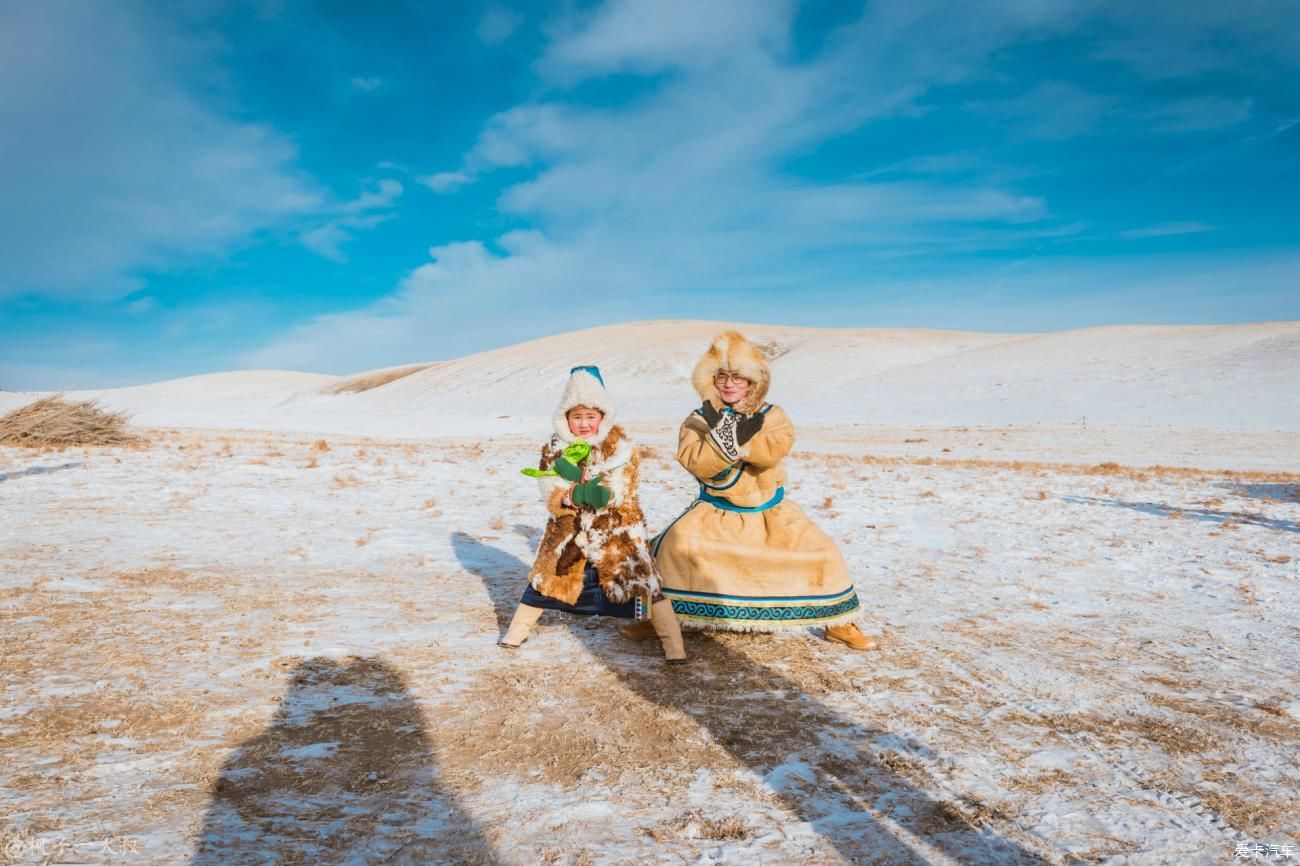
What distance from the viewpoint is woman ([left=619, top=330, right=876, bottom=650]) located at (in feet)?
17.4

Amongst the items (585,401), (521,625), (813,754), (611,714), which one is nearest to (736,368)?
(585,401)

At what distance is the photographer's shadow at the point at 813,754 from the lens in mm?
3021

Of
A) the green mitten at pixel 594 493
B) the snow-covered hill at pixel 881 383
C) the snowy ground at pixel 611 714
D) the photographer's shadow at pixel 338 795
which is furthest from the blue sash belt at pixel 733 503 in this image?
the snow-covered hill at pixel 881 383

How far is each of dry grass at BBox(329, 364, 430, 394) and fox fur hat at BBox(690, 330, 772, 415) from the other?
88.9 meters

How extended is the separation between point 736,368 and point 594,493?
1.38 metres

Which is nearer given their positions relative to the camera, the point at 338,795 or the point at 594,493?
the point at 338,795

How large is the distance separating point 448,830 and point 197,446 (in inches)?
649

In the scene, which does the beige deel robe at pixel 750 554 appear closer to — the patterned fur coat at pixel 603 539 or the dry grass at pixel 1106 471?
the patterned fur coat at pixel 603 539

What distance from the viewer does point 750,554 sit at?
5.37 metres

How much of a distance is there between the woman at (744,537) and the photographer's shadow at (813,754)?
16.4 inches

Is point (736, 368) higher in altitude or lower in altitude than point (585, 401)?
higher

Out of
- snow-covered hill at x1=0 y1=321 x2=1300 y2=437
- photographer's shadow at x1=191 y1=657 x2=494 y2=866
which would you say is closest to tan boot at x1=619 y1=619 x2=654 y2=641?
photographer's shadow at x1=191 y1=657 x2=494 y2=866

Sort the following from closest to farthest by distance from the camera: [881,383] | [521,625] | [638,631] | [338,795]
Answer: [338,795]
[521,625]
[638,631]
[881,383]

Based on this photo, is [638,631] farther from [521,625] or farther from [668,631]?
[521,625]
